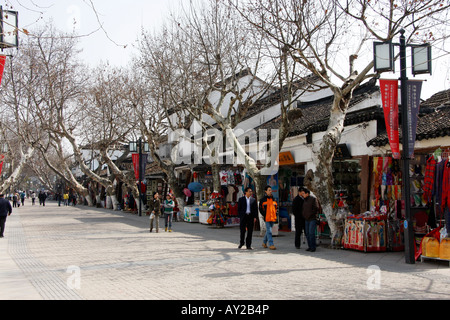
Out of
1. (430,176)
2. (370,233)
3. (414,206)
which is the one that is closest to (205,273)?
(370,233)

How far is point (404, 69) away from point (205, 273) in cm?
633

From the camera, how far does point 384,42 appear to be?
10797mm

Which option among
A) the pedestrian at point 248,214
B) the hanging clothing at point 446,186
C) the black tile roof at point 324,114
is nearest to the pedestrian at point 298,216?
the pedestrian at point 248,214

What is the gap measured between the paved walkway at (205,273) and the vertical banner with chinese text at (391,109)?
113 inches

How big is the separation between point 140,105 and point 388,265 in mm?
20691

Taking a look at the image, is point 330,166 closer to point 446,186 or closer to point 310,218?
point 310,218

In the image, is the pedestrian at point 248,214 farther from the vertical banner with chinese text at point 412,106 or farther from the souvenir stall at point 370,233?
the vertical banner with chinese text at point 412,106

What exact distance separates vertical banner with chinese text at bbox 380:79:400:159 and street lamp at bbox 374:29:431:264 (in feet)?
1.94

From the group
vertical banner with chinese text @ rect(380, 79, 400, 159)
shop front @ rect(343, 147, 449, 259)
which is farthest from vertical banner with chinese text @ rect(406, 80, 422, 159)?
shop front @ rect(343, 147, 449, 259)

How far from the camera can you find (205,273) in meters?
9.30

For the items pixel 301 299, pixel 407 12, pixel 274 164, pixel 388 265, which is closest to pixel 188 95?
pixel 274 164

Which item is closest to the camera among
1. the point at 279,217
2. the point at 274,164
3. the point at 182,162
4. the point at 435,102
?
the point at 435,102

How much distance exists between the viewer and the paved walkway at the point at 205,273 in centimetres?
746

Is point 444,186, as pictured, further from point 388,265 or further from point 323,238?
point 323,238
